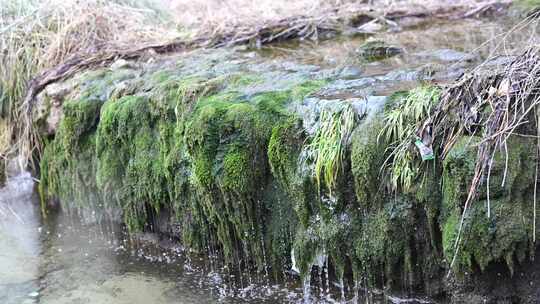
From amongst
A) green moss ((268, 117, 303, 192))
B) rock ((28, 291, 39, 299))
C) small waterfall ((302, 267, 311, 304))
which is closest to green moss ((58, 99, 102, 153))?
rock ((28, 291, 39, 299))

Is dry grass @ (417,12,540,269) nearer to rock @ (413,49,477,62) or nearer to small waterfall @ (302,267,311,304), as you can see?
small waterfall @ (302,267,311,304)

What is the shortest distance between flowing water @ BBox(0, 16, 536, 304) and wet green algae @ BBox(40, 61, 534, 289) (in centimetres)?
17

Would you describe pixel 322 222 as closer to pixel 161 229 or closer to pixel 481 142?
pixel 481 142

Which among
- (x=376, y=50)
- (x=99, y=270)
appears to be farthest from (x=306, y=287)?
(x=376, y=50)

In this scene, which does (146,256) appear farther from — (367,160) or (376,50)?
(376,50)

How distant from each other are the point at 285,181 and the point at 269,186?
23 cm

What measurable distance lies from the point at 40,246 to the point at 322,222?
2960 millimetres

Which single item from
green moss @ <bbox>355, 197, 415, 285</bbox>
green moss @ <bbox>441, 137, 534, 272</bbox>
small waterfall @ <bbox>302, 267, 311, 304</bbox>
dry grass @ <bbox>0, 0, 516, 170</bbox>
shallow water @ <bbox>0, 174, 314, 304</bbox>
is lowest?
shallow water @ <bbox>0, 174, 314, 304</bbox>

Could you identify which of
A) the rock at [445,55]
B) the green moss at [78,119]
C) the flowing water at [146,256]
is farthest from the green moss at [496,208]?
the green moss at [78,119]

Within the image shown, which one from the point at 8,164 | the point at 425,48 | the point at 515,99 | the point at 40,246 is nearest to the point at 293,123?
the point at 515,99

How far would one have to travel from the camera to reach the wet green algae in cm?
321

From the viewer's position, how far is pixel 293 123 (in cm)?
403

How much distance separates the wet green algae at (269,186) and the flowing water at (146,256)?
17cm

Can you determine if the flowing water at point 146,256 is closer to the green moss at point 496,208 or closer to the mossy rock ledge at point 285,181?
the mossy rock ledge at point 285,181
